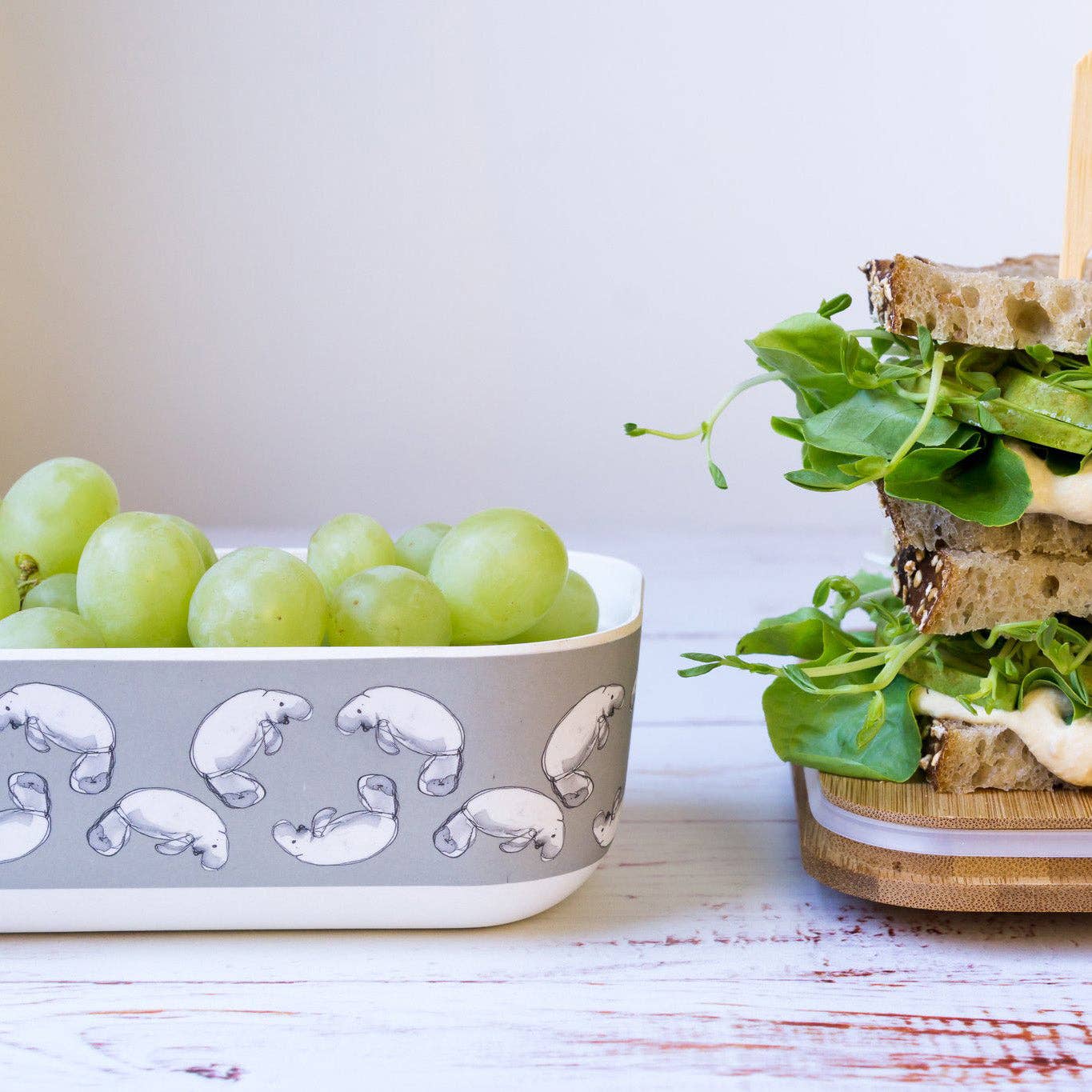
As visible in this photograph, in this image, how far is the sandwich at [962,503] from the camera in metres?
0.51

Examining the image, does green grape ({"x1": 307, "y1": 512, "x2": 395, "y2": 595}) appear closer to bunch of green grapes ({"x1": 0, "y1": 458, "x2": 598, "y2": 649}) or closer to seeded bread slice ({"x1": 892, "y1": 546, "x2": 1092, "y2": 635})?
bunch of green grapes ({"x1": 0, "y1": 458, "x2": 598, "y2": 649})

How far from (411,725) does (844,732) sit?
0.74 feet

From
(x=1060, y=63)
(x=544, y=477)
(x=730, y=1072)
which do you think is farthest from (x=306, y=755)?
(x=1060, y=63)

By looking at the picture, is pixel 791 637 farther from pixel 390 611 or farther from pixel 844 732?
pixel 390 611

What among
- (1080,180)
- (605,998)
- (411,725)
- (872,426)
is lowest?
(605,998)

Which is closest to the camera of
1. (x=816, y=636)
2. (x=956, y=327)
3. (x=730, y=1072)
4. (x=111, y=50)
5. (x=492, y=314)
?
(x=730, y=1072)

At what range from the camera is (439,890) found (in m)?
0.47

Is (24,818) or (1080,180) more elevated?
(1080,180)

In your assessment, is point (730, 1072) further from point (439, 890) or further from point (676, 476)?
point (676, 476)

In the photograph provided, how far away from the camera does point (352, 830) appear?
46 centimetres

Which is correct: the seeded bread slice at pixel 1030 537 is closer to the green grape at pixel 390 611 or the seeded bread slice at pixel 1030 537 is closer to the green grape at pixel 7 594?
the green grape at pixel 390 611

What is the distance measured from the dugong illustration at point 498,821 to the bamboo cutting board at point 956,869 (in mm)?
137

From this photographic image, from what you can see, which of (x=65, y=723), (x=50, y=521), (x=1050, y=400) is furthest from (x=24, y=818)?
(x=1050, y=400)

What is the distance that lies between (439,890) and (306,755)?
8 centimetres
